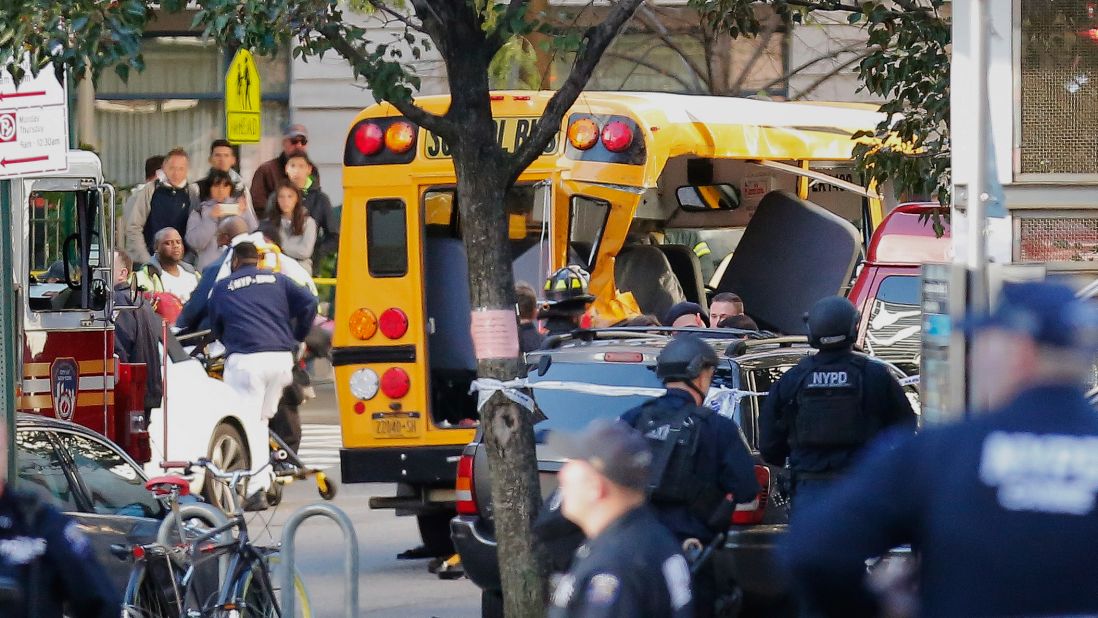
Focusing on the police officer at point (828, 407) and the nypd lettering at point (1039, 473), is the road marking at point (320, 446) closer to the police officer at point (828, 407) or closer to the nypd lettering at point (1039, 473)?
the police officer at point (828, 407)

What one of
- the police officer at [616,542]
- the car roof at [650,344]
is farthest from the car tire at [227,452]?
the police officer at [616,542]

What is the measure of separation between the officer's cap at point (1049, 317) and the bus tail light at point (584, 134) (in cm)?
814

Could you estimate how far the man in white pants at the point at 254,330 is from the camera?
14188 millimetres

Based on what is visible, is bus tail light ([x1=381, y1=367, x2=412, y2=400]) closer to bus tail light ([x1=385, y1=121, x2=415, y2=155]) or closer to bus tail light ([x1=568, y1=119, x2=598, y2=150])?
bus tail light ([x1=385, y1=121, x2=415, y2=155])

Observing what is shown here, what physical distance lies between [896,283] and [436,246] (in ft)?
9.85

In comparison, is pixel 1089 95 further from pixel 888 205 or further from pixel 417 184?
pixel 888 205

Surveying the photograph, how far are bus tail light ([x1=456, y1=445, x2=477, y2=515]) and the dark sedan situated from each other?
1.45 m

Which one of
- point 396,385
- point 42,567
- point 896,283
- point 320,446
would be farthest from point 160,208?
point 42,567

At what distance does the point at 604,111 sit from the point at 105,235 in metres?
3.79

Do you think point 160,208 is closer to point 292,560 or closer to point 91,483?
point 91,483

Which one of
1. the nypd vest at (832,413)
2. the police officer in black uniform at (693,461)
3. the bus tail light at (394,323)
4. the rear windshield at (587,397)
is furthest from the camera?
the bus tail light at (394,323)

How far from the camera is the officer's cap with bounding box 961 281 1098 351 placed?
349 centimetres

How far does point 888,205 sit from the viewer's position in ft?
53.9

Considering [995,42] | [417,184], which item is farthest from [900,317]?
[995,42]
